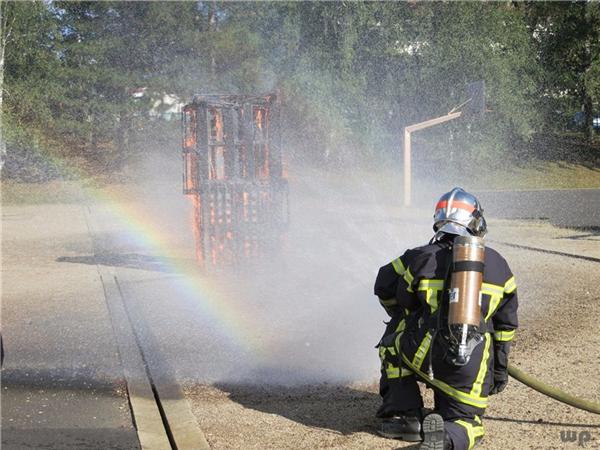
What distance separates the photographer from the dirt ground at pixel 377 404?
5094 mm

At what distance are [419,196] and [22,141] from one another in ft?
57.5

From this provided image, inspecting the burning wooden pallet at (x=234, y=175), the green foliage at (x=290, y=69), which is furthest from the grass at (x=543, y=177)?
the burning wooden pallet at (x=234, y=175)

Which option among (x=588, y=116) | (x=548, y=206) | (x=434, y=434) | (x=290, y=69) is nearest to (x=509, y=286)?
(x=434, y=434)

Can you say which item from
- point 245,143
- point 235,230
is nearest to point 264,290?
point 235,230

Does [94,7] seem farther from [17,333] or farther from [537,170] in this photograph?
[17,333]

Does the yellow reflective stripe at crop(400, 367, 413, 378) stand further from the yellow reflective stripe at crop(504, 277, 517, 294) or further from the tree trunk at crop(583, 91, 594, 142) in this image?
the tree trunk at crop(583, 91, 594, 142)

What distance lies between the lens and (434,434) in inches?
172

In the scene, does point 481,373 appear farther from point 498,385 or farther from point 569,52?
point 569,52

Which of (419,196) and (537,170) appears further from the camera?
(537,170)

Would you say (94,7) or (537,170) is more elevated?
(94,7)

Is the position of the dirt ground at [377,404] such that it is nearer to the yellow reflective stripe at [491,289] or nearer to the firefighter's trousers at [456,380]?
the firefighter's trousers at [456,380]

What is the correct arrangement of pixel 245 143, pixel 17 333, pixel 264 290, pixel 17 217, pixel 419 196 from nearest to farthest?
pixel 17 333 < pixel 264 290 < pixel 245 143 < pixel 17 217 < pixel 419 196

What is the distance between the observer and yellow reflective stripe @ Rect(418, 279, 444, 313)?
4652mm

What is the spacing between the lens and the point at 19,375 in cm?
689
